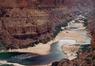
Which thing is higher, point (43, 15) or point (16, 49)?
point (43, 15)

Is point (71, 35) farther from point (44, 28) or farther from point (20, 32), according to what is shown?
point (20, 32)

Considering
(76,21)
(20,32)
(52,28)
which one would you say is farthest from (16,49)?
(76,21)

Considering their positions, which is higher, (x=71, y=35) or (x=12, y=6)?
(x=12, y=6)

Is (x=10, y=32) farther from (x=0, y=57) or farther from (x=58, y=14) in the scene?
(x=58, y=14)

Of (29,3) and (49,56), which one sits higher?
(29,3)

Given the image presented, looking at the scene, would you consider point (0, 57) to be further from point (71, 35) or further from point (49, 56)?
point (71, 35)

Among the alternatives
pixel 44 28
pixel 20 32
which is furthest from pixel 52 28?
pixel 20 32

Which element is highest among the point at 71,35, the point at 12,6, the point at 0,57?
the point at 12,6
